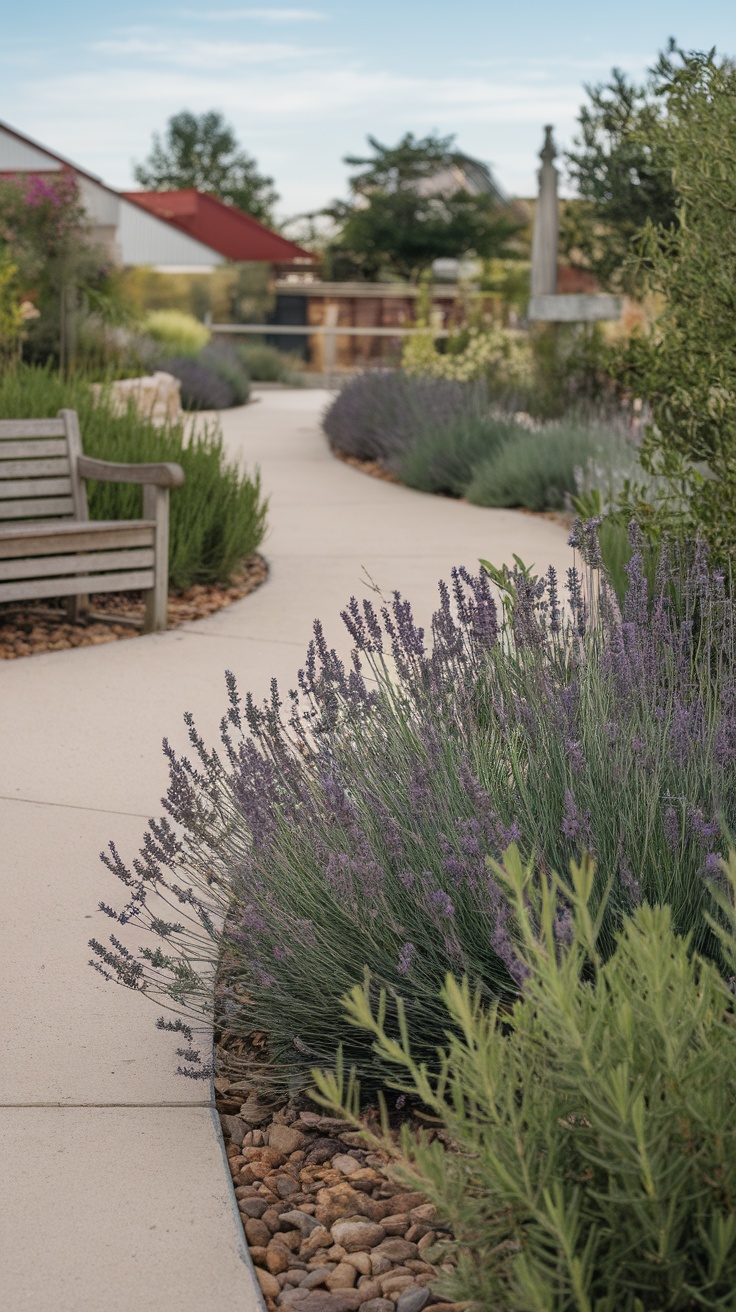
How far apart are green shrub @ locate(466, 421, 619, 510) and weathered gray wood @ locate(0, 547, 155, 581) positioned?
4.28 metres

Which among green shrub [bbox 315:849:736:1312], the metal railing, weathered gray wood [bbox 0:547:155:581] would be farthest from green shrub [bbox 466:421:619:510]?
the metal railing

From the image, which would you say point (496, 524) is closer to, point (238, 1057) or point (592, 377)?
point (592, 377)

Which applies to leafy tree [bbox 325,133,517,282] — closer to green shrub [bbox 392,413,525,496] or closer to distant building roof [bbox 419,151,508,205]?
distant building roof [bbox 419,151,508,205]

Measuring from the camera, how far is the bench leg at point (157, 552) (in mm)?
6336

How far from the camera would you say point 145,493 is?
6.38 m

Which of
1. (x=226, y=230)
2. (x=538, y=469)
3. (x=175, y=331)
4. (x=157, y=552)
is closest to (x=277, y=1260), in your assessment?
(x=157, y=552)

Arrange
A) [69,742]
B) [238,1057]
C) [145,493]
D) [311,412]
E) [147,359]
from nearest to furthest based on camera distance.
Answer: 1. [238,1057]
2. [69,742]
3. [145,493]
4. [147,359]
5. [311,412]

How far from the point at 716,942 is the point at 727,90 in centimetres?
303

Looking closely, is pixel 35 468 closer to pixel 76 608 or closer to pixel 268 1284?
pixel 76 608

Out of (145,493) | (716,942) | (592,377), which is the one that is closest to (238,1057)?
(716,942)

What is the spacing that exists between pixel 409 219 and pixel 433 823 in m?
47.7

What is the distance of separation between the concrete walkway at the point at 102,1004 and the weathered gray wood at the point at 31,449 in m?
1.04

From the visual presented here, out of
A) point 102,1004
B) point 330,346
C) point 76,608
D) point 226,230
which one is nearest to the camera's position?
point 102,1004

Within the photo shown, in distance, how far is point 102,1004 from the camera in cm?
296
